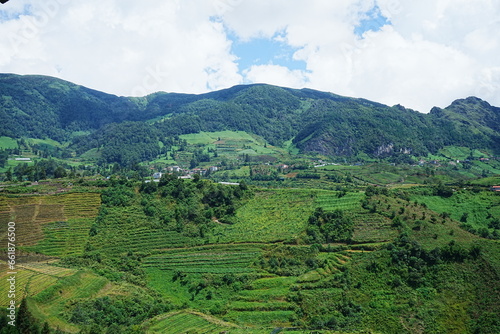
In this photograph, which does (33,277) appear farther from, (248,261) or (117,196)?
(248,261)

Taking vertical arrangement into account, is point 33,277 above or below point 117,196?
below

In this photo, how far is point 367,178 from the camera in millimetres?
162000

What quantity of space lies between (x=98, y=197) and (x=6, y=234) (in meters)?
19.3

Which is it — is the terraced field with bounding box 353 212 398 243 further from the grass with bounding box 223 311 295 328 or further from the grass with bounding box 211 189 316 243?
the grass with bounding box 223 311 295 328

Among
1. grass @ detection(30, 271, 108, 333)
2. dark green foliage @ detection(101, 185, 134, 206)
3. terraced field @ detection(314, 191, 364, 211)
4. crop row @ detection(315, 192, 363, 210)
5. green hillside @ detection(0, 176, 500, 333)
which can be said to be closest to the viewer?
grass @ detection(30, 271, 108, 333)

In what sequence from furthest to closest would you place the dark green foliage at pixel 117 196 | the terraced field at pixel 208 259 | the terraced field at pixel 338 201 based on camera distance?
the dark green foliage at pixel 117 196, the terraced field at pixel 338 201, the terraced field at pixel 208 259

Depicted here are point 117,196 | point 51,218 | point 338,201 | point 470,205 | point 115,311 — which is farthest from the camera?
point 470,205

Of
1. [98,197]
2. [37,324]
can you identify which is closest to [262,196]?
[98,197]

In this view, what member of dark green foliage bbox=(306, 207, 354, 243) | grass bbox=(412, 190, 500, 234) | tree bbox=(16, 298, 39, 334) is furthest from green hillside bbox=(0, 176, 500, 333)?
tree bbox=(16, 298, 39, 334)

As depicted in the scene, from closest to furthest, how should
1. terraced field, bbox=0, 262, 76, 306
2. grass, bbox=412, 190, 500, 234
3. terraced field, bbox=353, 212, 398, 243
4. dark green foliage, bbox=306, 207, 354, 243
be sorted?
1. terraced field, bbox=0, 262, 76, 306
2. terraced field, bbox=353, 212, 398, 243
3. dark green foliage, bbox=306, 207, 354, 243
4. grass, bbox=412, 190, 500, 234

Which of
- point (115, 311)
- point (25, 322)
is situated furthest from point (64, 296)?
point (25, 322)

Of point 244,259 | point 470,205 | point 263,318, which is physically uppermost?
point 470,205

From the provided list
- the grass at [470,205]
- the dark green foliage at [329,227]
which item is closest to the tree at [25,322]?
the dark green foliage at [329,227]

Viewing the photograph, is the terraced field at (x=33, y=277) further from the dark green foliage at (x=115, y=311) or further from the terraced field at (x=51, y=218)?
the terraced field at (x=51, y=218)
